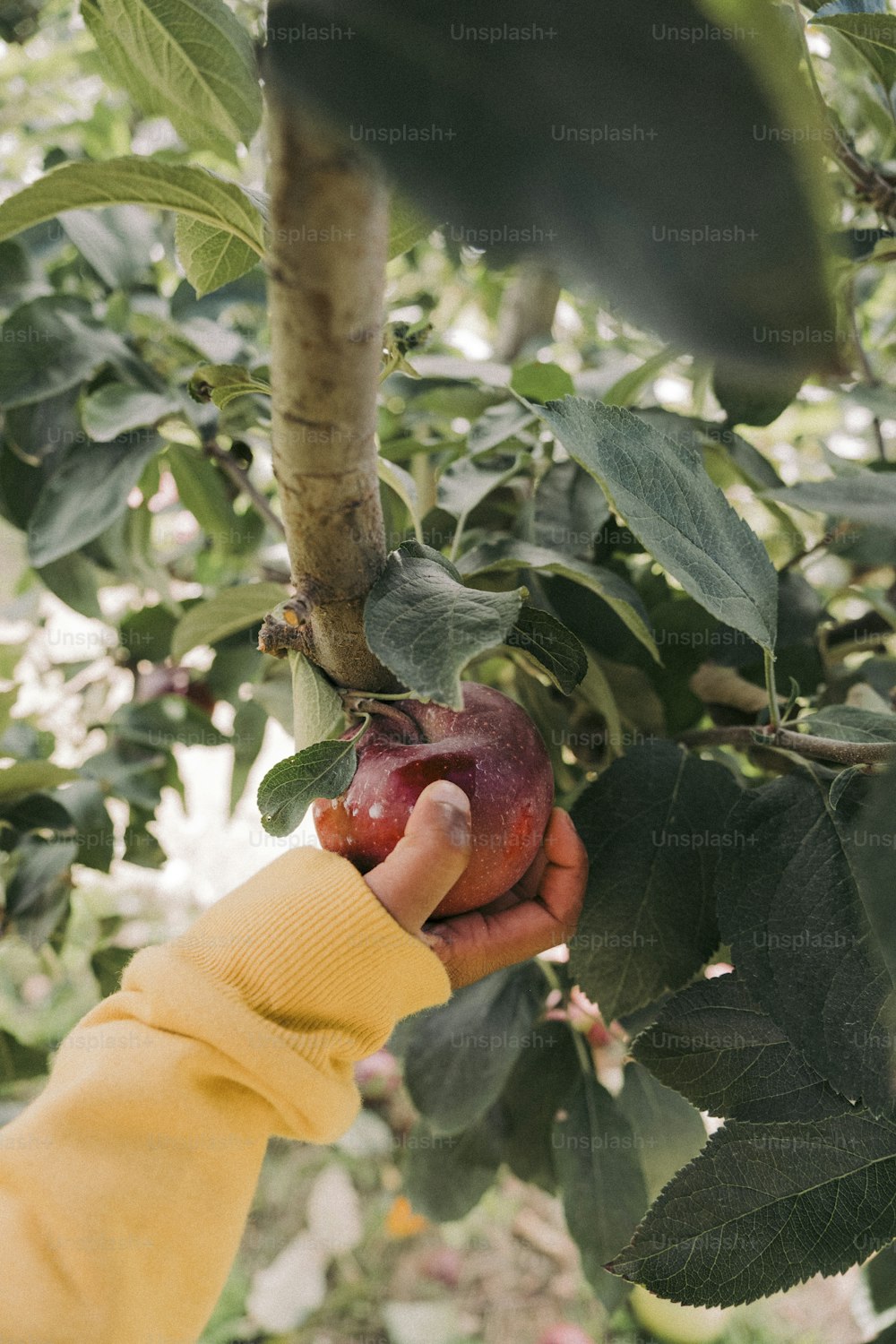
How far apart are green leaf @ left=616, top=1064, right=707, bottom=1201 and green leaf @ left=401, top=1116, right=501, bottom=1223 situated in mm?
96

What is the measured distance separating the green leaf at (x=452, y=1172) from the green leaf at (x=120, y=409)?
45 cm

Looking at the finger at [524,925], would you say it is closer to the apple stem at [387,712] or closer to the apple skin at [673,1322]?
the apple stem at [387,712]

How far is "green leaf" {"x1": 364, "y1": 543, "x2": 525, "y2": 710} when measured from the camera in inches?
9.9

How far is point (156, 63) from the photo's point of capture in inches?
13.3

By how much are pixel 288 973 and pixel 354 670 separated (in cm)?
11

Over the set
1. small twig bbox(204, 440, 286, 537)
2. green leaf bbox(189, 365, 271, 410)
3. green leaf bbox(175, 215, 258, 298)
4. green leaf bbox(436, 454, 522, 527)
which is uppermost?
green leaf bbox(175, 215, 258, 298)

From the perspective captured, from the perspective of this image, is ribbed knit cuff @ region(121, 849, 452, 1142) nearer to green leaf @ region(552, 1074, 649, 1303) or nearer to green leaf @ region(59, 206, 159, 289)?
green leaf @ region(552, 1074, 649, 1303)

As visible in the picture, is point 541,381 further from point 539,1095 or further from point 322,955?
point 539,1095

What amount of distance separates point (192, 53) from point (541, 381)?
213 mm

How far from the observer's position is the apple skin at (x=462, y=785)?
0.33 meters

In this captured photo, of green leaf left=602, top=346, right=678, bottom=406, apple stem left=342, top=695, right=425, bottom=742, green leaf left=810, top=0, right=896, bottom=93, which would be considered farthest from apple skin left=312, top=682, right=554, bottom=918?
green leaf left=810, top=0, right=896, bottom=93

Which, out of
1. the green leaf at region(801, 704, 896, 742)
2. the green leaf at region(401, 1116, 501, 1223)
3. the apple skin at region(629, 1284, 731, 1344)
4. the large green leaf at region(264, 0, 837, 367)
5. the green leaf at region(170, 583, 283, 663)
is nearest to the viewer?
the large green leaf at region(264, 0, 837, 367)

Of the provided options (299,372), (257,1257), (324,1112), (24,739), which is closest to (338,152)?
(299,372)

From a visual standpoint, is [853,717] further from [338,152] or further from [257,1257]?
[257,1257]
